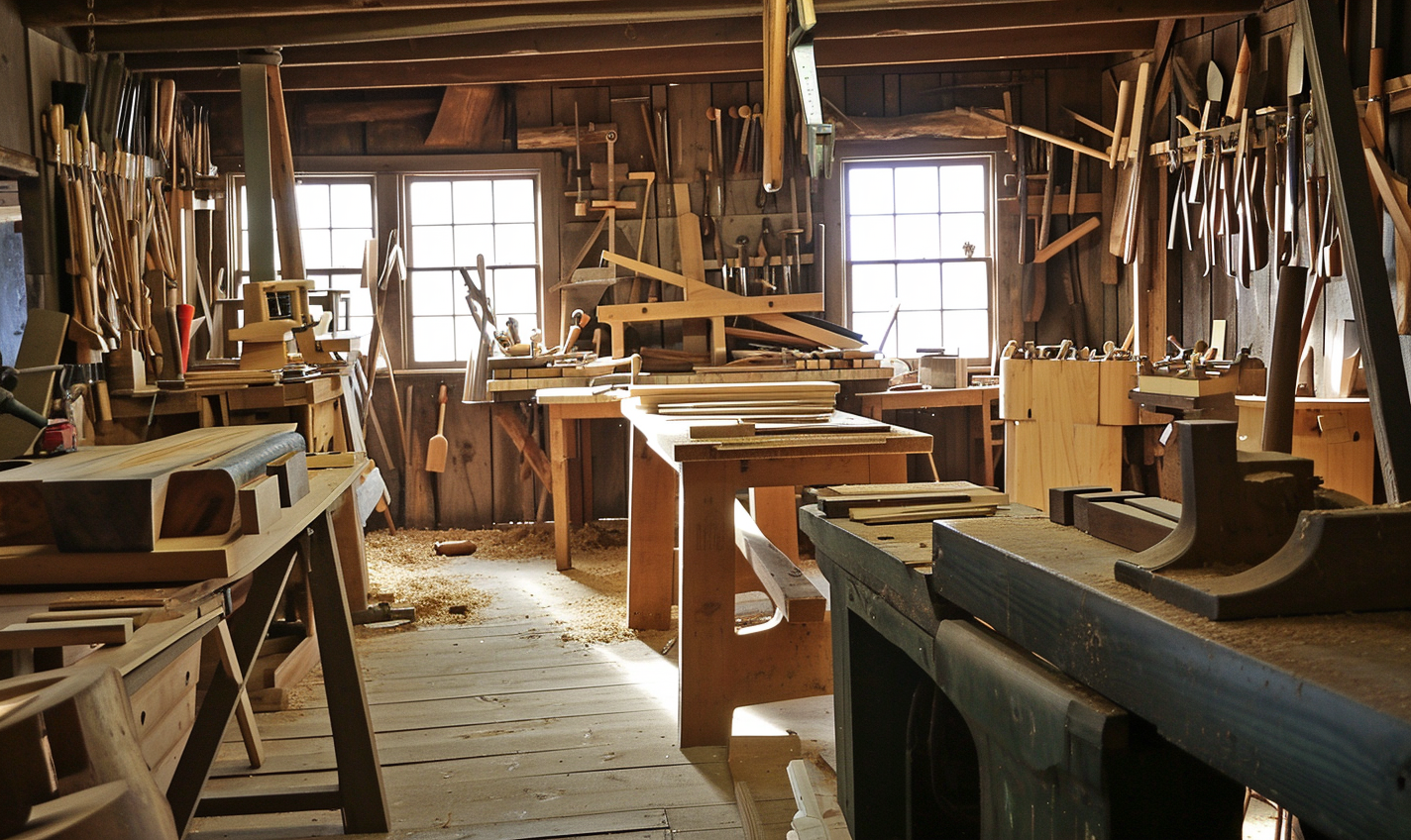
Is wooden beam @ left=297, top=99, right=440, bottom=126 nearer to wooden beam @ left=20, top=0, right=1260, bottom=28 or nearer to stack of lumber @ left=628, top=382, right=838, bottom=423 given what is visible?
wooden beam @ left=20, top=0, right=1260, bottom=28

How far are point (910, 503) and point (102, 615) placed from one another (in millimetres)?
1233

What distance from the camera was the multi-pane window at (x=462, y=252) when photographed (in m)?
7.21

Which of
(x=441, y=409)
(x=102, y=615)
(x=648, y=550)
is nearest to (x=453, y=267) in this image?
(x=441, y=409)

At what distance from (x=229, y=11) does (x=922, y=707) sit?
17.0 ft

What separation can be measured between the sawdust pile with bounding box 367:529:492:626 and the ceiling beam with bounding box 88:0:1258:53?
2959mm

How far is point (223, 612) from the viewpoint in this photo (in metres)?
1.76

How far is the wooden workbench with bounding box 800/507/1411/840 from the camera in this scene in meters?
0.60

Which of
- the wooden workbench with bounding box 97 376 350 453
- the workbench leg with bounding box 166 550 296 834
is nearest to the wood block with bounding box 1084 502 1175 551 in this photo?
the workbench leg with bounding box 166 550 296 834

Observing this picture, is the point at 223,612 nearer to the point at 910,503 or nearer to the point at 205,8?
the point at 910,503

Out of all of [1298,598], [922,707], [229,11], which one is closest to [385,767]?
[922,707]

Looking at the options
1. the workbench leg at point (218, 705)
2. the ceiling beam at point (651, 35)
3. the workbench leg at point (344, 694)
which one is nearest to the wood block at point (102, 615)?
the workbench leg at point (218, 705)

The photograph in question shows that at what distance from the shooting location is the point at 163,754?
261 cm

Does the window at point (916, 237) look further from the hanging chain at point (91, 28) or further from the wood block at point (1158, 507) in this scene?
the wood block at point (1158, 507)

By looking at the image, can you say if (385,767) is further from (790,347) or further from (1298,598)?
(790,347)
